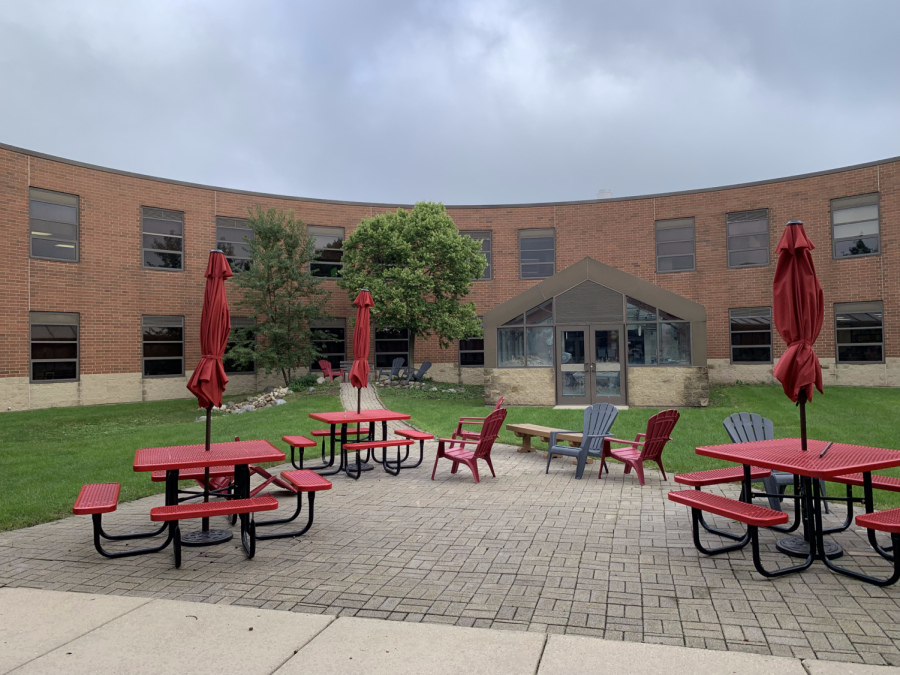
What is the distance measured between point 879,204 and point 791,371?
19.2m

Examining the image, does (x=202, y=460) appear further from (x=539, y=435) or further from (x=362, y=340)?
(x=539, y=435)

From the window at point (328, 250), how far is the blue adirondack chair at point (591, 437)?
16.4 meters

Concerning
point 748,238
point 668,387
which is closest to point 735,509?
point 668,387

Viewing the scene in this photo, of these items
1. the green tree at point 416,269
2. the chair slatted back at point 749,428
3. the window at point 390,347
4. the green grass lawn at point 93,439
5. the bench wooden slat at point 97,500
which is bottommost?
the green grass lawn at point 93,439

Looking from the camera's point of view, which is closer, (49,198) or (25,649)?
(25,649)

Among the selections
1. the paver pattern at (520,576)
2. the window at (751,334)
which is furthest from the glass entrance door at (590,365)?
the paver pattern at (520,576)

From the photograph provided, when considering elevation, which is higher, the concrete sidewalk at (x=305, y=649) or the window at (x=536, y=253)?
the window at (x=536, y=253)

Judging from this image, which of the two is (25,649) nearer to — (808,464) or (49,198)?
(808,464)

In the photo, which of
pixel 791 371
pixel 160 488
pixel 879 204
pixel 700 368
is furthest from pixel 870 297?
pixel 160 488

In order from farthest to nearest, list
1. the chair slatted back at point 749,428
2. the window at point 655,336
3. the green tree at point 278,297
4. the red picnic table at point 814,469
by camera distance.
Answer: the green tree at point 278,297
the window at point 655,336
the chair slatted back at point 749,428
the red picnic table at point 814,469

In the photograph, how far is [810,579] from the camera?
14.2 ft

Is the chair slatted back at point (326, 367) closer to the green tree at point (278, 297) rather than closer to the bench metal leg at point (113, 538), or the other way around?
the green tree at point (278, 297)

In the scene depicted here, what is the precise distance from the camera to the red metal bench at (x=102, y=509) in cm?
466

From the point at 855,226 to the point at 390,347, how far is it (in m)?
16.8
